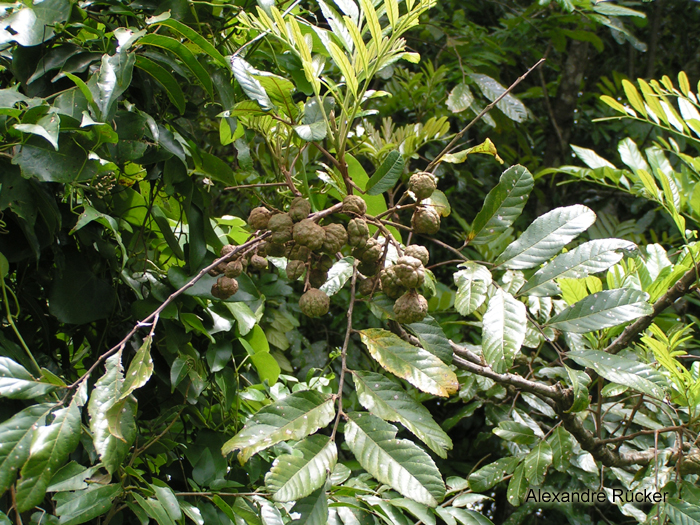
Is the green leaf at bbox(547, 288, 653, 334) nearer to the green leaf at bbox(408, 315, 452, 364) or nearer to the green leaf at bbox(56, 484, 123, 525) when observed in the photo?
the green leaf at bbox(408, 315, 452, 364)

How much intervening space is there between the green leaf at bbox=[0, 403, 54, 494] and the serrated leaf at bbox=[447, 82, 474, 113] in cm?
123

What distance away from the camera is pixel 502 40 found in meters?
1.89

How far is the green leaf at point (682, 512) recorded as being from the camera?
2.31 feet

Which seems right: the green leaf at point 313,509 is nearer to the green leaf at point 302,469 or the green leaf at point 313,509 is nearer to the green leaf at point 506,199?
the green leaf at point 302,469

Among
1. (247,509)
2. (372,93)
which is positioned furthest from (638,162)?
(247,509)

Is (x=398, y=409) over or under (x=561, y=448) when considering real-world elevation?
over

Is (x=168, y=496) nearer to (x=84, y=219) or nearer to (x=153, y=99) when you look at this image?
(x=84, y=219)

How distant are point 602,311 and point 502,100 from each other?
111 cm

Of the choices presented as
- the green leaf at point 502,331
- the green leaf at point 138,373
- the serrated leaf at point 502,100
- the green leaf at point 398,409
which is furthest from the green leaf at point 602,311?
the serrated leaf at point 502,100

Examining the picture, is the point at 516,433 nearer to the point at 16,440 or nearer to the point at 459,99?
the point at 16,440

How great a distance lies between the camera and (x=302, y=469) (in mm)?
479

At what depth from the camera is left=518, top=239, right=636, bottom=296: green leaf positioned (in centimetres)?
59

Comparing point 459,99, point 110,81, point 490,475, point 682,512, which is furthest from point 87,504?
point 459,99

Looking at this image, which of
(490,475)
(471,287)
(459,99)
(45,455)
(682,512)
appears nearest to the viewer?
(45,455)
